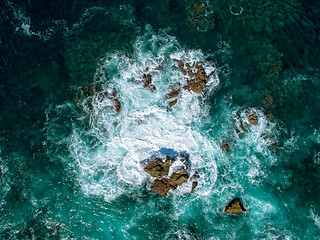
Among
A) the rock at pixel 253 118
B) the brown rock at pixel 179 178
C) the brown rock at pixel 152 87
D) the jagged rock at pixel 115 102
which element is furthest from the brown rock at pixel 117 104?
the rock at pixel 253 118

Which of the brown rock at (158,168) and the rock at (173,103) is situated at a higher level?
the rock at (173,103)

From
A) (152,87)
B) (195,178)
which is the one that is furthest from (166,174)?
(152,87)

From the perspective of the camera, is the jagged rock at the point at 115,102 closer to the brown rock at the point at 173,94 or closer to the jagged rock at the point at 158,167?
the brown rock at the point at 173,94

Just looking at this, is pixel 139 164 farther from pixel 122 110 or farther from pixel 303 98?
pixel 303 98

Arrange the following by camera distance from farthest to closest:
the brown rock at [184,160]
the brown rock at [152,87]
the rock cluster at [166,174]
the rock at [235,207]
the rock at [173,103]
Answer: the brown rock at [152,87] → the rock at [173,103] → the brown rock at [184,160] → the rock cluster at [166,174] → the rock at [235,207]

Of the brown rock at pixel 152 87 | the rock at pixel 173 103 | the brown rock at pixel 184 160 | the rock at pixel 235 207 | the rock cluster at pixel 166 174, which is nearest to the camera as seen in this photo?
the rock at pixel 235 207

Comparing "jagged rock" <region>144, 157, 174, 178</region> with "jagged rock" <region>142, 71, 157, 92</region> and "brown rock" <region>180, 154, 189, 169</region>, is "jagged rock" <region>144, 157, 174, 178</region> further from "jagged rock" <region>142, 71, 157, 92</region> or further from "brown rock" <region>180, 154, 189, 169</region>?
"jagged rock" <region>142, 71, 157, 92</region>

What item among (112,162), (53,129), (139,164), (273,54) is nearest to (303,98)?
(273,54)

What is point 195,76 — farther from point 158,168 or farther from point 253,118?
point 158,168
